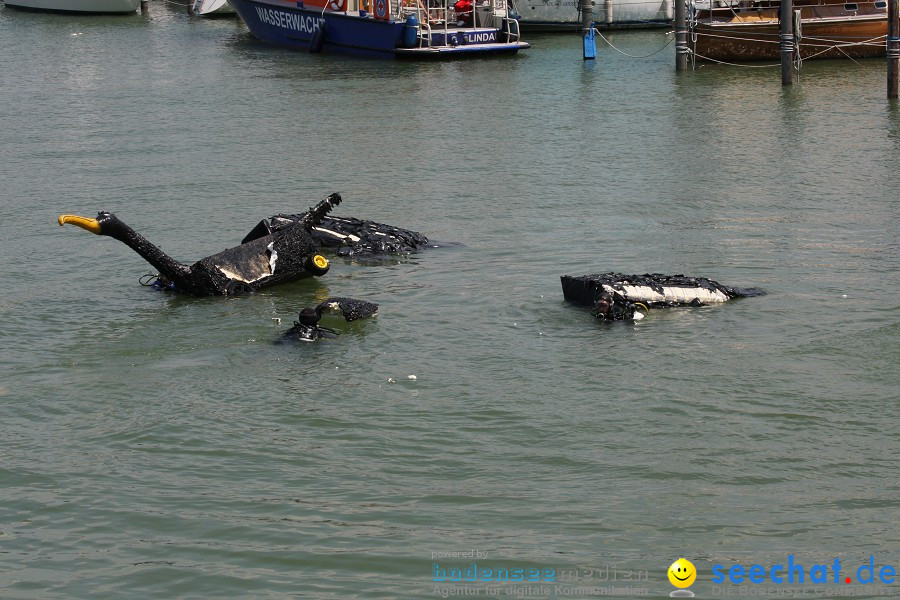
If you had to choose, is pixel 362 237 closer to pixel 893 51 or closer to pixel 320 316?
pixel 320 316

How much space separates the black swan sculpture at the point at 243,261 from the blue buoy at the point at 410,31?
2359 centimetres

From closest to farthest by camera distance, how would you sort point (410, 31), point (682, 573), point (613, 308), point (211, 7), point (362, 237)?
point (682, 573), point (613, 308), point (362, 237), point (410, 31), point (211, 7)

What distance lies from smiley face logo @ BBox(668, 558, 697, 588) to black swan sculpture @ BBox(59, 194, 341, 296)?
7212 mm

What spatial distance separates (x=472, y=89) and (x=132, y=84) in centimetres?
885

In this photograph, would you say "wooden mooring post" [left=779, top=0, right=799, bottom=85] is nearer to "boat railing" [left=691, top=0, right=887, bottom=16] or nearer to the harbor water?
"boat railing" [left=691, top=0, right=887, bottom=16]

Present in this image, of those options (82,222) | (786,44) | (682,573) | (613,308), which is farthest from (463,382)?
(786,44)

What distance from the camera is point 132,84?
32.5 meters

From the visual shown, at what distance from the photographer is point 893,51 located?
26.2 meters

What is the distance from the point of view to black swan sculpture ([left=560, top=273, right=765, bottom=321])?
12492 mm

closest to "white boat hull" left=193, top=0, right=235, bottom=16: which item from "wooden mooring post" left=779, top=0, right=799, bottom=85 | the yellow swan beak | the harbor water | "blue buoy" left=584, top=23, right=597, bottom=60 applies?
"blue buoy" left=584, top=23, right=597, bottom=60

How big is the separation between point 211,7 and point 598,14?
18067 millimetres

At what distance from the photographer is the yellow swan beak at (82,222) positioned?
12742 mm

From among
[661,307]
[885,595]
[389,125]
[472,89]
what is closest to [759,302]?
[661,307]

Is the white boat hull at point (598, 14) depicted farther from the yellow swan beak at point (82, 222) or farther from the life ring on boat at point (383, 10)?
the yellow swan beak at point (82, 222)
